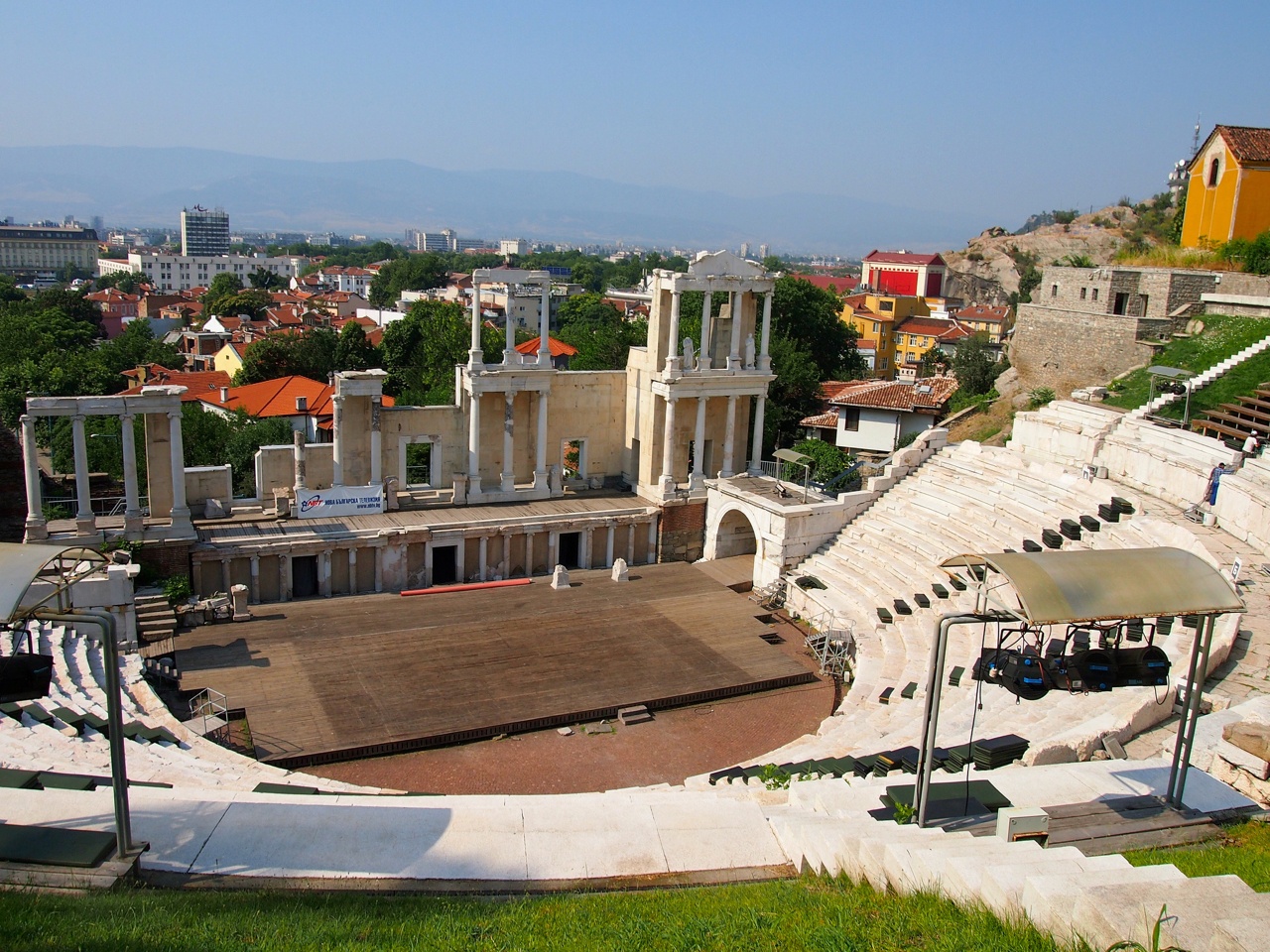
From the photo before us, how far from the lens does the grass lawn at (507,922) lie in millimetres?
7188

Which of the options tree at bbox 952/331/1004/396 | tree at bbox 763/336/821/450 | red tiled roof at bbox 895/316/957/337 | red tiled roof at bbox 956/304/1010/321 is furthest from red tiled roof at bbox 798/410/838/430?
red tiled roof at bbox 956/304/1010/321

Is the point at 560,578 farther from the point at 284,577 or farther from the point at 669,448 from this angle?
the point at 284,577

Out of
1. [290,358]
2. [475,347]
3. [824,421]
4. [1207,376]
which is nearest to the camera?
[1207,376]

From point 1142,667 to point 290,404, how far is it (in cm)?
3978

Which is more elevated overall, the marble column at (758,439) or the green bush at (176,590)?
the marble column at (758,439)

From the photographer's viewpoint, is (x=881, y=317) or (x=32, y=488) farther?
(x=881, y=317)

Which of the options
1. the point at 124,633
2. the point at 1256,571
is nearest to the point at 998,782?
the point at 1256,571

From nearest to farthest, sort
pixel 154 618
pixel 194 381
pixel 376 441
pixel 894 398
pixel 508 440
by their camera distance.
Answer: pixel 154 618, pixel 376 441, pixel 508 440, pixel 894 398, pixel 194 381

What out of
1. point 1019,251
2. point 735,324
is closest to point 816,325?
point 735,324

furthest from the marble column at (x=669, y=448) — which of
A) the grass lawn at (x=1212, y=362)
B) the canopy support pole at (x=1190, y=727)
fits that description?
the canopy support pole at (x=1190, y=727)

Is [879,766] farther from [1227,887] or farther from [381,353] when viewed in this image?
[381,353]

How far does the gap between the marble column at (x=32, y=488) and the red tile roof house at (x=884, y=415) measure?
83.4 ft

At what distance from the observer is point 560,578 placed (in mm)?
26281

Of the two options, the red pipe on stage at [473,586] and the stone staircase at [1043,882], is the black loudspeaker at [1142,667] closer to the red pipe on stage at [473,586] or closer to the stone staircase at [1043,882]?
the stone staircase at [1043,882]
